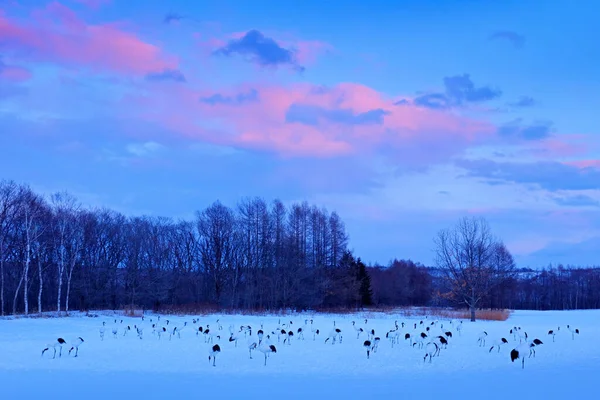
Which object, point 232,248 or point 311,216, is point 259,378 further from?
point 311,216

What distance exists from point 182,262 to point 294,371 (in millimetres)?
50613

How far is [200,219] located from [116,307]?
16060 millimetres

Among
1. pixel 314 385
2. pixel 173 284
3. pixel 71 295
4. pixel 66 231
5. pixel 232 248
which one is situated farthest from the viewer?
pixel 232 248

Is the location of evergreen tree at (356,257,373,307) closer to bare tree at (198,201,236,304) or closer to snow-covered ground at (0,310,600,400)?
bare tree at (198,201,236,304)

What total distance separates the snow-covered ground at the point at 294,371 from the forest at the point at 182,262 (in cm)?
2458

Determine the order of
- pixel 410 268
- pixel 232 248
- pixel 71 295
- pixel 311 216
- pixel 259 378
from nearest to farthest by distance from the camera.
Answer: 1. pixel 259 378
2. pixel 71 295
3. pixel 232 248
4. pixel 311 216
5. pixel 410 268

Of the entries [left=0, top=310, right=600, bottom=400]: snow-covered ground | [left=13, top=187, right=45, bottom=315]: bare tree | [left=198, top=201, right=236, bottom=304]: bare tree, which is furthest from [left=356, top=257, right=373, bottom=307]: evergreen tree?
[left=0, top=310, right=600, bottom=400]: snow-covered ground

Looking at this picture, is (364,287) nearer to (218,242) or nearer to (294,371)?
(218,242)

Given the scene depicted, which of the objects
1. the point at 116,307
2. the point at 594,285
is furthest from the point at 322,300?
the point at 594,285

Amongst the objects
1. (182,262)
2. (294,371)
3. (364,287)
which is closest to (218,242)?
(182,262)

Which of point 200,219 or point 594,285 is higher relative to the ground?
point 200,219

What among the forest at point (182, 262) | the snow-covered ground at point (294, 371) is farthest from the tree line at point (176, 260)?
the snow-covered ground at point (294, 371)

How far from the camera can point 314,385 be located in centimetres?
1306

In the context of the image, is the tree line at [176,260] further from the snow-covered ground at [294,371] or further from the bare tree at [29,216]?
the snow-covered ground at [294,371]
